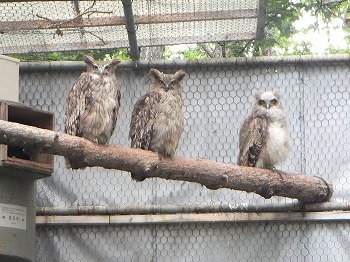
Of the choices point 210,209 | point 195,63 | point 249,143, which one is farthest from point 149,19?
point 210,209

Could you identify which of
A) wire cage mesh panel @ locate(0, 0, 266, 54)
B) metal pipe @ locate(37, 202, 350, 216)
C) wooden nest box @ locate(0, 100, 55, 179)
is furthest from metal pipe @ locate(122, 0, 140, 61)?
metal pipe @ locate(37, 202, 350, 216)

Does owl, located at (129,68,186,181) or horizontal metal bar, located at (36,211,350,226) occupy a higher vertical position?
owl, located at (129,68,186,181)

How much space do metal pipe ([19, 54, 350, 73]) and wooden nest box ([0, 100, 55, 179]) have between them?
0.67 metres

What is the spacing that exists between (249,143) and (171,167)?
1116 millimetres

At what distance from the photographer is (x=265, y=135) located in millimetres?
7359

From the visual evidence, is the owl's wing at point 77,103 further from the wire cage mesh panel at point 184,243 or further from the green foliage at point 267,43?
the green foliage at point 267,43

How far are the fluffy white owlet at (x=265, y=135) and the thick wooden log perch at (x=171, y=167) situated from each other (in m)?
0.44

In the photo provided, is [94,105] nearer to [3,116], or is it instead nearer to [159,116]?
[159,116]

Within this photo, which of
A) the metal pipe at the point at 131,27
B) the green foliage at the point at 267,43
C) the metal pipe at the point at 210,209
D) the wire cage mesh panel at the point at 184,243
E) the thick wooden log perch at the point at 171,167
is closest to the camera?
the thick wooden log perch at the point at 171,167

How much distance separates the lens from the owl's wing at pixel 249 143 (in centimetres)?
716

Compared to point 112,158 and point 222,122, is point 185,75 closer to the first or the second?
point 222,122

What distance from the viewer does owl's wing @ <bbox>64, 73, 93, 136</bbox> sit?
6602 millimetres

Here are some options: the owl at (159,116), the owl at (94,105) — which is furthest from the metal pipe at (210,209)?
the owl at (94,105)

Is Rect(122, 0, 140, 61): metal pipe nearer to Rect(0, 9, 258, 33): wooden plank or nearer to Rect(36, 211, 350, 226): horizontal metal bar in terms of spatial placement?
Rect(0, 9, 258, 33): wooden plank
